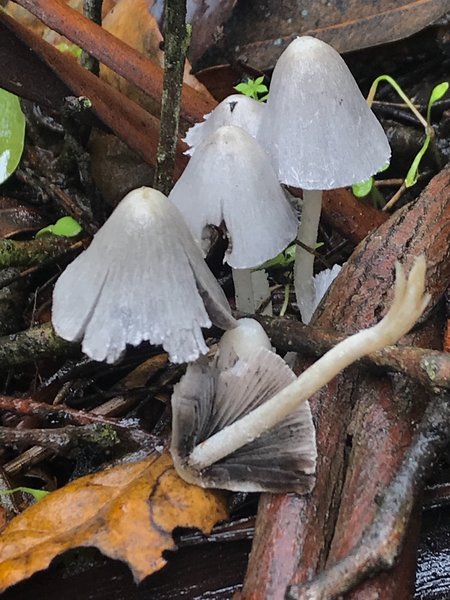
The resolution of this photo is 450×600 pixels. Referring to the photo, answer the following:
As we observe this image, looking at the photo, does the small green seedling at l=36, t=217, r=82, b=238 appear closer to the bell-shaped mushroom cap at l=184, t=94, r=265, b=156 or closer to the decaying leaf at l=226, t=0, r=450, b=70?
the bell-shaped mushroom cap at l=184, t=94, r=265, b=156

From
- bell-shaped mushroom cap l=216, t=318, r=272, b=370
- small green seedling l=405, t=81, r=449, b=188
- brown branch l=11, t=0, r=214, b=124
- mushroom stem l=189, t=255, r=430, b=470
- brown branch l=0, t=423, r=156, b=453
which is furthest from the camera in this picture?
small green seedling l=405, t=81, r=449, b=188

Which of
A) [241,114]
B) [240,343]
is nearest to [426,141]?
[241,114]

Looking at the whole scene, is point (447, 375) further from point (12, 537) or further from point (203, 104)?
point (203, 104)

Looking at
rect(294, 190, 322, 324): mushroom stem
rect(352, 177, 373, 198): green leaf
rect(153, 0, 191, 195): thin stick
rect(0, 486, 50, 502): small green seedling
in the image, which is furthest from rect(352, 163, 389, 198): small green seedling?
rect(0, 486, 50, 502): small green seedling

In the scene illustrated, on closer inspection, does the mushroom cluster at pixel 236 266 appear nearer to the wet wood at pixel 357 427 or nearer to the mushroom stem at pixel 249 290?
the wet wood at pixel 357 427

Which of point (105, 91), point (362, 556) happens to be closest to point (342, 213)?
point (105, 91)

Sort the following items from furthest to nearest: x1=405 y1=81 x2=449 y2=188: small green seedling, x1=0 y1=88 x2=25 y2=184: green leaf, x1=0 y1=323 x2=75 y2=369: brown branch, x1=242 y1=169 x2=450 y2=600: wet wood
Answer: x1=0 y1=88 x2=25 y2=184: green leaf
x1=405 y1=81 x2=449 y2=188: small green seedling
x1=0 y1=323 x2=75 y2=369: brown branch
x1=242 y1=169 x2=450 y2=600: wet wood
